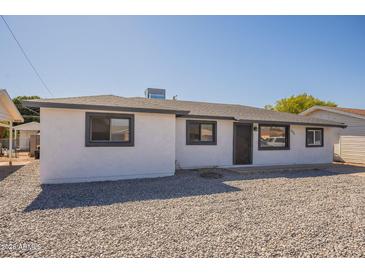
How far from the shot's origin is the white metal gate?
42.6ft

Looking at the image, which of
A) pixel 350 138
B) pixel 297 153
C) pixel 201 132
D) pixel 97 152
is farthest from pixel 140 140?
pixel 350 138

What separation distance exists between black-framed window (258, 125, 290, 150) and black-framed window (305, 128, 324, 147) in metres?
1.45

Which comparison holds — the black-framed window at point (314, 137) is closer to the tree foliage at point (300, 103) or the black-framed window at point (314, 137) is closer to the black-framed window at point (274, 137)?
the black-framed window at point (274, 137)

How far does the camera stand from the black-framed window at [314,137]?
11.7 m

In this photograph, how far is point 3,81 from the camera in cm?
1046

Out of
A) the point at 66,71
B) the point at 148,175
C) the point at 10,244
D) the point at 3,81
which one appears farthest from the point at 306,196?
the point at 3,81

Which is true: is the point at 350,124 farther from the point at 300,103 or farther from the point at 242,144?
the point at 300,103

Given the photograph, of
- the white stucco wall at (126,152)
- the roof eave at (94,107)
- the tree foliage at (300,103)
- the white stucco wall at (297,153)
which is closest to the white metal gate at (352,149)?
the white stucco wall at (297,153)

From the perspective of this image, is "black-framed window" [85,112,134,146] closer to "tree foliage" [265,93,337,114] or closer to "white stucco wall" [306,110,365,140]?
"white stucco wall" [306,110,365,140]

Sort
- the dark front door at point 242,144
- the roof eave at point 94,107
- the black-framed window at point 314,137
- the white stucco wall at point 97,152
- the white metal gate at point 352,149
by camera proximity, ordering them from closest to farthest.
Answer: the roof eave at point 94,107 < the white stucco wall at point 97,152 < the dark front door at point 242,144 < the black-framed window at point 314,137 < the white metal gate at point 352,149

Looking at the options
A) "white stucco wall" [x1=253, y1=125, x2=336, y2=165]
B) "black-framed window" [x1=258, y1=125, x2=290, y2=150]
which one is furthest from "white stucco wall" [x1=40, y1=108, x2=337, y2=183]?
"black-framed window" [x1=258, y1=125, x2=290, y2=150]

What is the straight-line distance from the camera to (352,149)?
44.1ft

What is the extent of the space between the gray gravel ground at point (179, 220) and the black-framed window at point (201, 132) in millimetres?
3121

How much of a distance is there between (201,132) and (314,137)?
7.20 m
